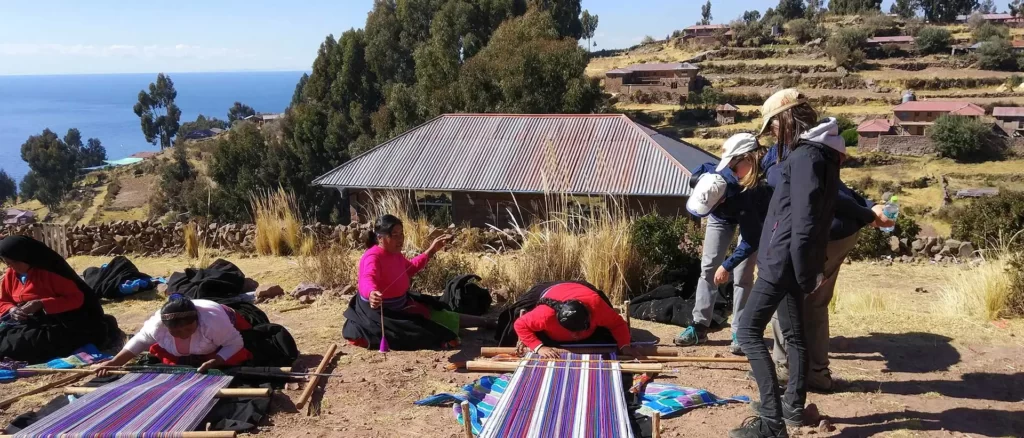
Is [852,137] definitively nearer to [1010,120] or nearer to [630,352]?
[1010,120]

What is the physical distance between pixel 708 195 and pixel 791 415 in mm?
1237

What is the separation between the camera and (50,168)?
5138 cm

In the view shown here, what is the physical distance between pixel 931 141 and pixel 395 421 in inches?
1332

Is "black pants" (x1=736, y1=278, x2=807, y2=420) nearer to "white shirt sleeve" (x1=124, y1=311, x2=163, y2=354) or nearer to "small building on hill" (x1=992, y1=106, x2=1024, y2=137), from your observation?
"white shirt sleeve" (x1=124, y1=311, x2=163, y2=354)

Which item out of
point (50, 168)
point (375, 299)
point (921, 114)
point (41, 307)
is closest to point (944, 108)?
point (921, 114)

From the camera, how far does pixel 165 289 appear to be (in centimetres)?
682

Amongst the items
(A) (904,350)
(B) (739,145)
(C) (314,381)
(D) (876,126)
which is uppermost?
(B) (739,145)

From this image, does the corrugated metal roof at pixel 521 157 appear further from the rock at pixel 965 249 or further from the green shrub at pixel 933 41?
the green shrub at pixel 933 41

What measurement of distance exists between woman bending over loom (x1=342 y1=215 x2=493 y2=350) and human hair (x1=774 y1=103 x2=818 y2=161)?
246 cm

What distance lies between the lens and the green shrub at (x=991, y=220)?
9.30m

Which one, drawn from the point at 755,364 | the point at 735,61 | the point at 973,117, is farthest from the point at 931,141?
the point at 755,364

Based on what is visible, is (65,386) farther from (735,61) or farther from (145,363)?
(735,61)

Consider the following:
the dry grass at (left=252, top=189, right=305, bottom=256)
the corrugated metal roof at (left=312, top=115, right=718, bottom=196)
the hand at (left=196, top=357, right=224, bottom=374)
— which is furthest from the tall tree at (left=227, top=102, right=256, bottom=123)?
the hand at (left=196, top=357, right=224, bottom=374)

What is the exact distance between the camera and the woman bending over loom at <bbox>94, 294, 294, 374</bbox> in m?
3.91
